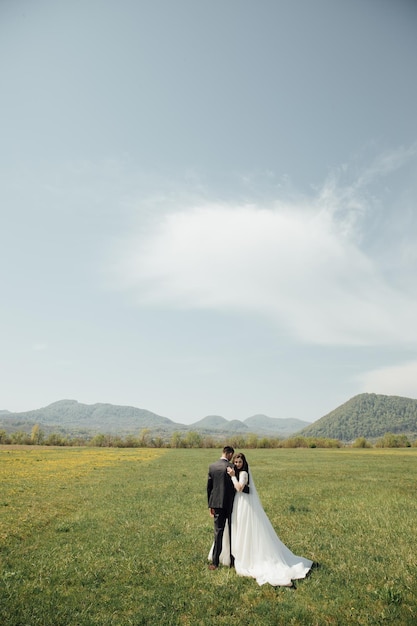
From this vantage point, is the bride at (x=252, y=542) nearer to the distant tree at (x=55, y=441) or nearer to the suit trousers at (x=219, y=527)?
the suit trousers at (x=219, y=527)

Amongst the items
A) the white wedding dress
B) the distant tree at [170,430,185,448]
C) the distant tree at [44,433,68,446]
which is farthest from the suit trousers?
the distant tree at [170,430,185,448]

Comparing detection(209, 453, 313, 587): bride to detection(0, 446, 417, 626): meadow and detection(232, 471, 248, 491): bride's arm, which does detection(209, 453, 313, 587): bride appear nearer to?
detection(232, 471, 248, 491): bride's arm

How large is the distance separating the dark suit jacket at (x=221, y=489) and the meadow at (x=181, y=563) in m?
1.79

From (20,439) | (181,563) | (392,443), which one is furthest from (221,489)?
(20,439)

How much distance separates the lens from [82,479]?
3384 cm

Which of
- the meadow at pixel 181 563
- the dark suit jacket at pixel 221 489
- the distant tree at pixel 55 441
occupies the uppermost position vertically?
the dark suit jacket at pixel 221 489

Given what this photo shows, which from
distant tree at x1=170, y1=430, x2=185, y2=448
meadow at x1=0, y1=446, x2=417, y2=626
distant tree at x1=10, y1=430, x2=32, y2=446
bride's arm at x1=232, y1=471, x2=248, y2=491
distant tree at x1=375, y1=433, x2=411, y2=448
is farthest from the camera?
distant tree at x1=170, y1=430, x2=185, y2=448

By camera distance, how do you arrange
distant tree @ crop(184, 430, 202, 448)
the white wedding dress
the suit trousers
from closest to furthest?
1. the white wedding dress
2. the suit trousers
3. distant tree @ crop(184, 430, 202, 448)

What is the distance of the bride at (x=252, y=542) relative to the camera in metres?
10.7

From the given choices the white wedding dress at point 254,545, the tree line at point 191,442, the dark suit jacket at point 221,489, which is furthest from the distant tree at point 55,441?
the white wedding dress at point 254,545

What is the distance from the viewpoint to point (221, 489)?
11289mm

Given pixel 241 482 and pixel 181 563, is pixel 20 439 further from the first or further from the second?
pixel 241 482

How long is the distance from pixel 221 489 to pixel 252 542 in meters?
1.67

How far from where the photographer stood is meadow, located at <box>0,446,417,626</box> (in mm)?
8617
